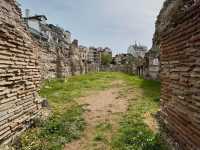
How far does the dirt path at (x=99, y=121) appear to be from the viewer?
23.6ft

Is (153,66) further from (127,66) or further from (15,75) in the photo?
(127,66)

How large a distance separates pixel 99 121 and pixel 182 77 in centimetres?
500

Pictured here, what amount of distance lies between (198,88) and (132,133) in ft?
12.7

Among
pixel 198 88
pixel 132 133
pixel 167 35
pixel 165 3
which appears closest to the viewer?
pixel 198 88

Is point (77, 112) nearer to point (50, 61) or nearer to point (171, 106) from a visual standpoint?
point (171, 106)

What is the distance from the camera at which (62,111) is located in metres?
10.9

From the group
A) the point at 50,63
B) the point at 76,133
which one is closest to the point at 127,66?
the point at 50,63

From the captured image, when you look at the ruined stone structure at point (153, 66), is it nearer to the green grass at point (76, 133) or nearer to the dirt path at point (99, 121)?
the dirt path at point (99, 121)

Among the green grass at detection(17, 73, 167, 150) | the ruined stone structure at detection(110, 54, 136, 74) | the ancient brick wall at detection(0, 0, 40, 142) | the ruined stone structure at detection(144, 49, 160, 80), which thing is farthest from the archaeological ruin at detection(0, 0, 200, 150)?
the ruined stone structure at detection(110, 54, 136, 74)

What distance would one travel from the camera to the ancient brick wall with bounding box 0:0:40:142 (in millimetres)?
6176

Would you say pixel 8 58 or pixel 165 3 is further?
pixel 165 3

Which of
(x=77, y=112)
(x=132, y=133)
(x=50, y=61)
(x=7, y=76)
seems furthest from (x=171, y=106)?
(x=50, y=61)

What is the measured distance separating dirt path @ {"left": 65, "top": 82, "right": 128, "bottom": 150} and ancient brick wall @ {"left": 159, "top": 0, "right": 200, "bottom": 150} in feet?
6.58

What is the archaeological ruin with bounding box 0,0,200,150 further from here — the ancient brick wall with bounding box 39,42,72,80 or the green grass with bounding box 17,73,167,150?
the ancient brick wall with bounding box 39,42,72,80
